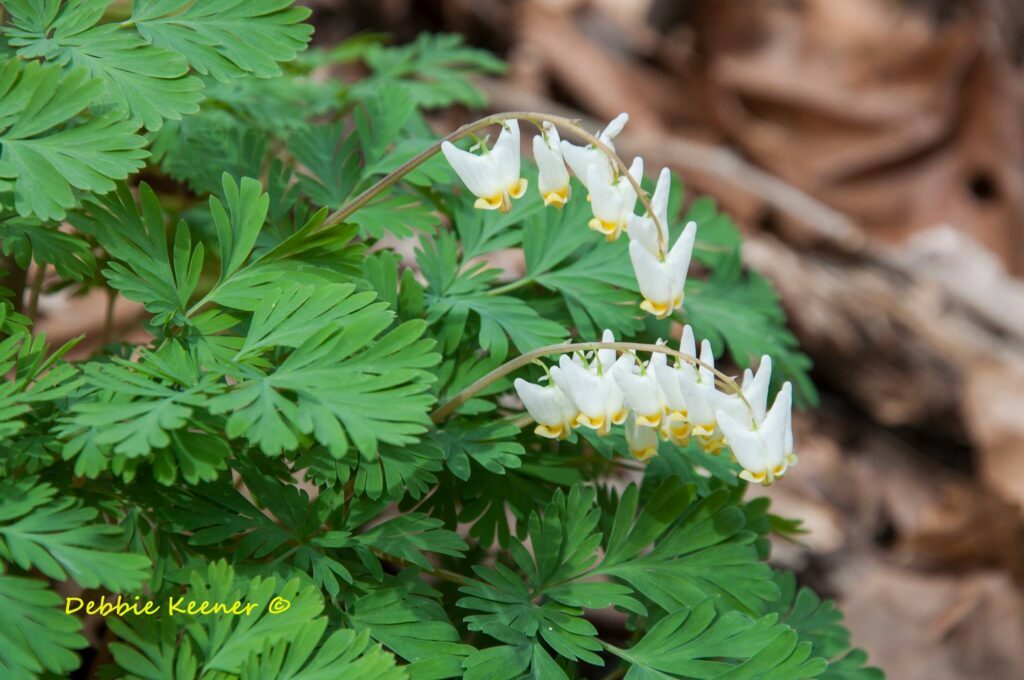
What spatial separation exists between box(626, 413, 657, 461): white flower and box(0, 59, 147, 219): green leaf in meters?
0.77

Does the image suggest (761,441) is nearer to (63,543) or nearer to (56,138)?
(63,543)

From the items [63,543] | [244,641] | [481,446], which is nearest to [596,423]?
[481,446]

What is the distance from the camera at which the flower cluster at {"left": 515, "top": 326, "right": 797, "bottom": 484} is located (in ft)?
3.97

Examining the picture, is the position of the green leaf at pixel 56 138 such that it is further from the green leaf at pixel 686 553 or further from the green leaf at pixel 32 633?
the green leaf at pixel 686 553

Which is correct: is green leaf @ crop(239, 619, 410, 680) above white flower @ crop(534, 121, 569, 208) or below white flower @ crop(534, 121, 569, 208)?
below

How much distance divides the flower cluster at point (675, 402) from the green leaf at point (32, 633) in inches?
24.6

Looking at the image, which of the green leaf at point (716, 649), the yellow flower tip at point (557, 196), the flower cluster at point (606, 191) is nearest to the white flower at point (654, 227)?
the flower cluster at point (606, 191)

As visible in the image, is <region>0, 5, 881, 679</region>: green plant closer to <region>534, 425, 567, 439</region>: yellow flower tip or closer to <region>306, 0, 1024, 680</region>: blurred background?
<region>534, 425, 567, 439</region>: yellow flower tip

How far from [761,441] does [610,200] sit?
14.9 inches

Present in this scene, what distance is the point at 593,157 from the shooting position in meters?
1.26

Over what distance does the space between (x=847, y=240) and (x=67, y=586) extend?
3.08 m

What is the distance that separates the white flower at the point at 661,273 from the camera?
1.23 m

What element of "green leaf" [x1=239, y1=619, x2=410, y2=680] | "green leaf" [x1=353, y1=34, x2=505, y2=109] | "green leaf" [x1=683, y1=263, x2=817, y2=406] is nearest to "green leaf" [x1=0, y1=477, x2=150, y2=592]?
"green leaf" [x1=239, y1=619, x2=410, y2=680]

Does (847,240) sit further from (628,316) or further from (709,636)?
(709,636)
